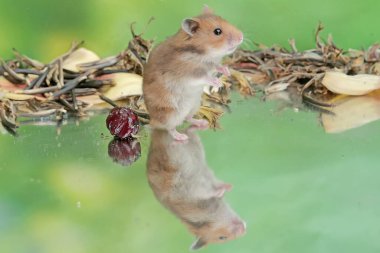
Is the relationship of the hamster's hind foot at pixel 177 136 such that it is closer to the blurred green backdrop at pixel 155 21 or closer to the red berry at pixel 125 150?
the red berry at pixel 125 150

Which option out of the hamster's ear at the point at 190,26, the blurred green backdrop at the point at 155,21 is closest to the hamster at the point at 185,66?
the hamster's ear at the point at 190,26

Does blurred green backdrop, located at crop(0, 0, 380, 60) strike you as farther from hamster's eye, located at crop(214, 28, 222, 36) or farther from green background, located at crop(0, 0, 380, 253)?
hamster's eye, located at crop(214, 28, 222, 36)

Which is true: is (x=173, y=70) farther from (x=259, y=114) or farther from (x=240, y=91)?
(x=240, y=91)

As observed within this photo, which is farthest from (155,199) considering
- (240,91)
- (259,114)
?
(240,91)

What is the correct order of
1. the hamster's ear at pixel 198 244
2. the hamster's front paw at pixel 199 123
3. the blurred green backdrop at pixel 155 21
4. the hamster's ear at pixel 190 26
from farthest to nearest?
1. the blurred green backdrop at pixel 155 21
2. the hamster's front paw at pixel 199 123
3. the hamster's ear at pixel 190 26
4. the hamster's ear at pixel 198 244

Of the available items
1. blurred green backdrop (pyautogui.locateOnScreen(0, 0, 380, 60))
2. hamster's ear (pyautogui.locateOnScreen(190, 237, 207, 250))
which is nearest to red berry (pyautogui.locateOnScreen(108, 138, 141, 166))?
hamster's ear (pyautogui.locateOnScreen(190, 237, 207, 250))

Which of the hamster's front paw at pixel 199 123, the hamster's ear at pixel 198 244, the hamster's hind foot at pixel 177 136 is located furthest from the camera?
the hamster's front paw at pixel 199 123
